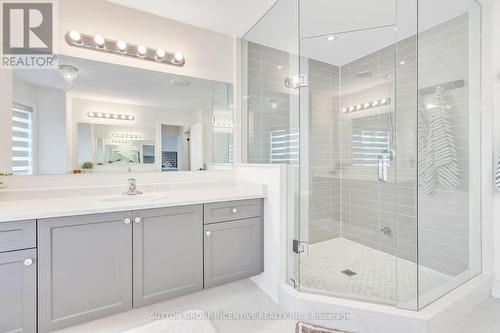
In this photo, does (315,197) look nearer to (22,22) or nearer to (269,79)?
(269,79)

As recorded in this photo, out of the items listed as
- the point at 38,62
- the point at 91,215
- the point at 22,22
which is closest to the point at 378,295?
the point at 91,215

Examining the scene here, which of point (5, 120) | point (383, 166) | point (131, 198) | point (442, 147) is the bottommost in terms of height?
point (131, 198)

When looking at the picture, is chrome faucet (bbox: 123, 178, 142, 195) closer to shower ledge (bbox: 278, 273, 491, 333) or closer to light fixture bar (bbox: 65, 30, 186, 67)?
light fixture bar (bbox: 65, 30, 186, 67)

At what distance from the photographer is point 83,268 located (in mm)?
1470

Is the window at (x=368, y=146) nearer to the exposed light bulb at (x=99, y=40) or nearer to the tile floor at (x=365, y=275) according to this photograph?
the tile floor at (x=365, y=275)

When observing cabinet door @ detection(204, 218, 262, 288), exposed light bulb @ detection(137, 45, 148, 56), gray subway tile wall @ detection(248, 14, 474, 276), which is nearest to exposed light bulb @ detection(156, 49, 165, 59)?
exposed light bulb @ detection(137, 45, 148, 56)

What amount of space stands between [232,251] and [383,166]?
190cm

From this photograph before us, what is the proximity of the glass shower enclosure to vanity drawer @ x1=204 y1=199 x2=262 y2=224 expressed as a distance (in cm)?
33

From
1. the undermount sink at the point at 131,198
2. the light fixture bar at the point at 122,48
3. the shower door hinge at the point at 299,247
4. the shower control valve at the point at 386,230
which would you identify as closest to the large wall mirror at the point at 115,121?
the light fixture bar at the point at 122,48

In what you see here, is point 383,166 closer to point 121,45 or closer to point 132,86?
point 132,86

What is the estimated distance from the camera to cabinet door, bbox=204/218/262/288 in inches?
74.0

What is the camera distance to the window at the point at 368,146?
104 inches

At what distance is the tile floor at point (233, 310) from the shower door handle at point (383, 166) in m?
1.27

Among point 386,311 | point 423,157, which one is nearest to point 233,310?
point 386,311
